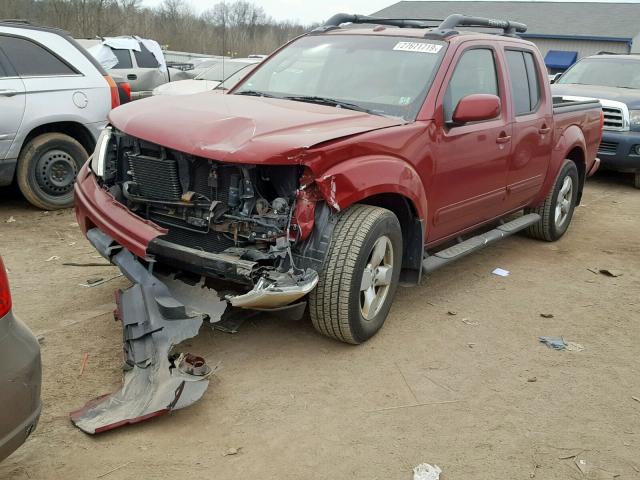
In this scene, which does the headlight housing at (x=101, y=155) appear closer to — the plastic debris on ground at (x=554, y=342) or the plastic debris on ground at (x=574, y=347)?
the plastic debris on ground at (x=554, y=342)

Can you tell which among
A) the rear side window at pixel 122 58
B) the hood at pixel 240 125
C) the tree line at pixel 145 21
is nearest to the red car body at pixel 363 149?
the hood at pixel 240 125

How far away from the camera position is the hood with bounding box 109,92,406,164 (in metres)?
3.49

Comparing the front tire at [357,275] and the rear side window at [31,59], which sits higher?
the rear side window at [31,59]

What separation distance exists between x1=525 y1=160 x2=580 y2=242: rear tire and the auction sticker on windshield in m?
2.37

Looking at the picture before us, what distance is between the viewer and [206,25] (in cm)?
3725

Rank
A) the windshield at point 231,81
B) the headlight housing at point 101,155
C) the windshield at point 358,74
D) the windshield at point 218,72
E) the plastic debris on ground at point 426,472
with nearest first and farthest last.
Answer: the plastic debris on ground at point 426,472 < the headlight housing at point 101,155 < the windshield at point 358,74 < the windshield at point 231,81 < the windshield at point 218,72

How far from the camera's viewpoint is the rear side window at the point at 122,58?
49.3 ft

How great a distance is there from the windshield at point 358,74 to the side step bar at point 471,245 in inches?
40.5

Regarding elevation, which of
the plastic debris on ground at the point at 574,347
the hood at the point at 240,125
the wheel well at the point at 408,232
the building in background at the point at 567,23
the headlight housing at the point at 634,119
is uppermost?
the building in background at the point at 567,23

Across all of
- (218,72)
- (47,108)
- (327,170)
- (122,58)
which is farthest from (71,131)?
(122,58)

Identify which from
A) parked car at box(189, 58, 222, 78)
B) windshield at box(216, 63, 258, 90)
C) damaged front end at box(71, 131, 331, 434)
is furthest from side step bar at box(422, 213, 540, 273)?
parked car at box(189, 58, 222, 78)

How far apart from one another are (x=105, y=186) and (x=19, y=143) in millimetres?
2785

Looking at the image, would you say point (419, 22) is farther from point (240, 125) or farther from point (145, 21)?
point (145, 21)

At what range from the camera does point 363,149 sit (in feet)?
12.6
